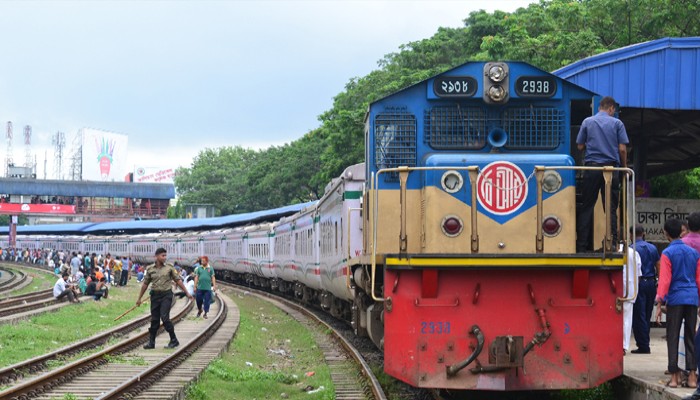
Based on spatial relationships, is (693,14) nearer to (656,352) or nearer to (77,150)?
(656,352)

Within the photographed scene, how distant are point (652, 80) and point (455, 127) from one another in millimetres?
6401

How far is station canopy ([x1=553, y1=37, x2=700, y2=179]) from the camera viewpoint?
14125 mm

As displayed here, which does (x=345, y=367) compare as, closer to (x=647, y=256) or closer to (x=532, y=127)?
(x=647, y=256)

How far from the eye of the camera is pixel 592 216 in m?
8.53

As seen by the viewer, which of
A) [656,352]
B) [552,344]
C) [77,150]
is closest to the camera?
[552,344]

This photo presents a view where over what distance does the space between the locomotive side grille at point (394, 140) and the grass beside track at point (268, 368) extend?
321 centimetres

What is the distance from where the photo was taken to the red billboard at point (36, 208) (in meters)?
→ 96.2

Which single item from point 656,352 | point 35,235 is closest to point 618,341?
point 656,352

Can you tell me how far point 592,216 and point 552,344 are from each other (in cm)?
132

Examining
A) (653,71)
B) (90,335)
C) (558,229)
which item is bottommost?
(90,335)

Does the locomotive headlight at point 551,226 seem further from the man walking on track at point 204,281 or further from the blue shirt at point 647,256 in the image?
the man walking on track at point 204,281

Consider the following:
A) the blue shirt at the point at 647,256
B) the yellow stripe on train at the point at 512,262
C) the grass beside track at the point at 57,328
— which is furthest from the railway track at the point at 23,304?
the yellow stripe on train at the point at 512,262

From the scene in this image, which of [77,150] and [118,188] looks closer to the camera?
[118,188]

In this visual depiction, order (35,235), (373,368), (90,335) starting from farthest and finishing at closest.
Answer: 1. (35,235)
2. (90,335)
3. (373,368)
